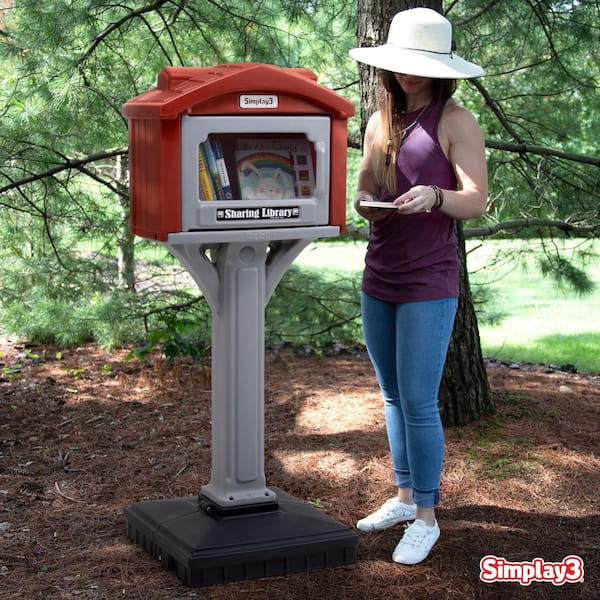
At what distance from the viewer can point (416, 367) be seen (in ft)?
10.3

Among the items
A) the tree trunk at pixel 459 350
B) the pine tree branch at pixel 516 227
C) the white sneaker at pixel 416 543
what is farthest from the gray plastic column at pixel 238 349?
the pine tree branch at pixel 516 227

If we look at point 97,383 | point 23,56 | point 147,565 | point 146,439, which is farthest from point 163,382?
point 147,565

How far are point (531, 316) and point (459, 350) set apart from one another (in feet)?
14.8

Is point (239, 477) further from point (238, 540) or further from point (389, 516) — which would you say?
point (389, 516)

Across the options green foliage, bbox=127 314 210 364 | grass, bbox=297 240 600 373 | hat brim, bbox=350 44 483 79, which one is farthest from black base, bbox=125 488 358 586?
grass, bbox=297 240 600 373

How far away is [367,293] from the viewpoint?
129 inches

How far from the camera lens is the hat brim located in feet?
9.93

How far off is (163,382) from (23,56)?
184 cm

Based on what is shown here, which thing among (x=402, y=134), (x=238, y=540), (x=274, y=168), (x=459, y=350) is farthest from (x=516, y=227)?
(x=238, y=540)

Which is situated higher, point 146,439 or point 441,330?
point 441,330

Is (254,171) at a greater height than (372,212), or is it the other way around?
(254,171)

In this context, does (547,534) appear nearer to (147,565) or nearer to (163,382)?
(147,565)

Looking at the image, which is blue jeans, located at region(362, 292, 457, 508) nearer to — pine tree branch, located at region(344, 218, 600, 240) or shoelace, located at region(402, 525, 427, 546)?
shoelace, located at region(402, 525, 427, 546)

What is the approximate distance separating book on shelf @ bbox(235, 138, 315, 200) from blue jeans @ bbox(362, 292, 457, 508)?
1.45 feet
